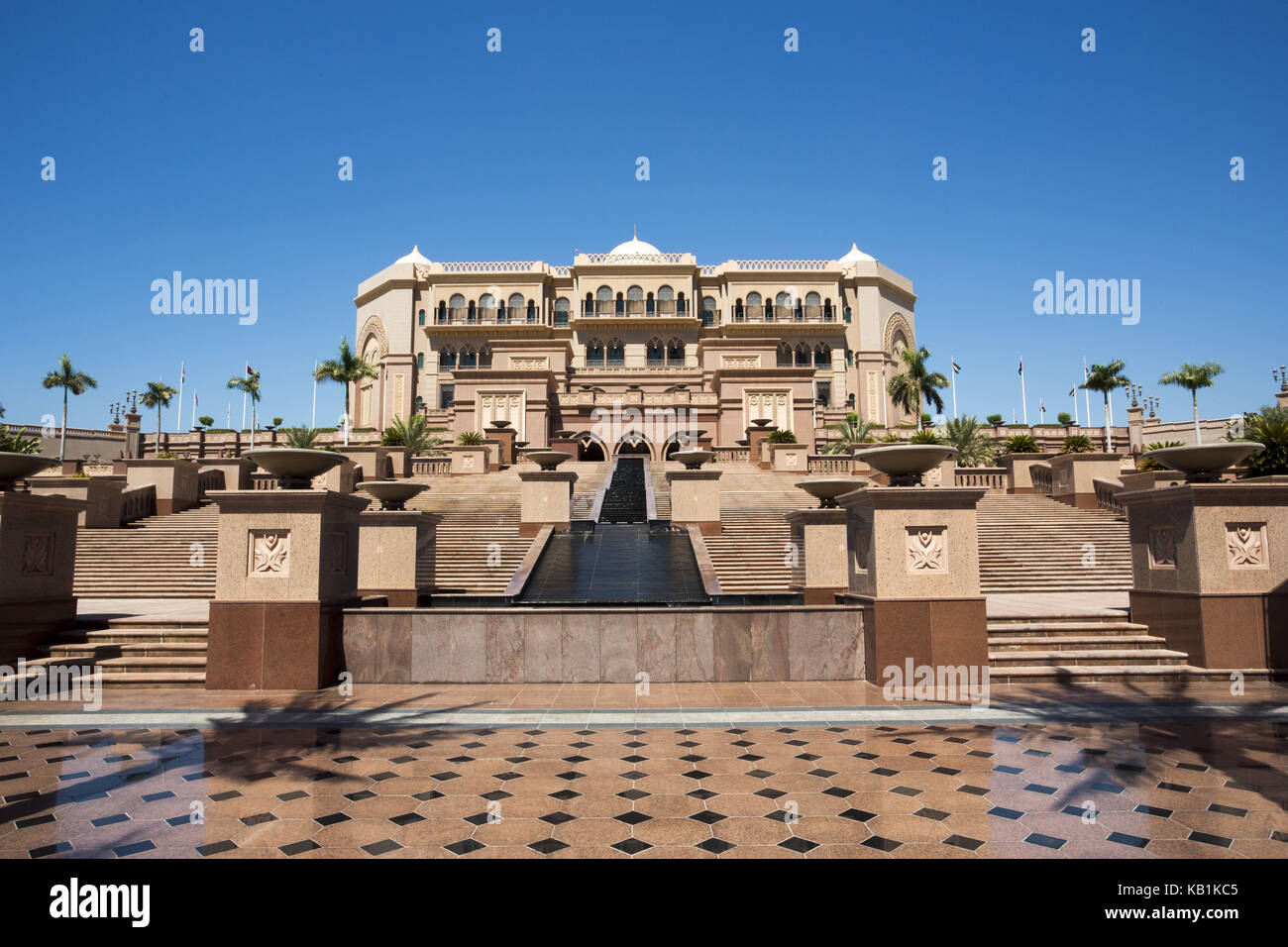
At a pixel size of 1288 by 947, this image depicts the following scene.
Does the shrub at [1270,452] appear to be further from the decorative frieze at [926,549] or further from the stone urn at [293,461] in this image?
the stone urn at [293,461]

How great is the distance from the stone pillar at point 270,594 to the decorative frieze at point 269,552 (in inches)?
0.5

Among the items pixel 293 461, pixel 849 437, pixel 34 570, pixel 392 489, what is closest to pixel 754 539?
pixel 392 489

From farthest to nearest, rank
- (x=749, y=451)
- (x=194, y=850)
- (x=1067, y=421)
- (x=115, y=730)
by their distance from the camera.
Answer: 1. (x=1067, y=421)
2. (x=749, y=451)
3. (x=115, y=730)
4. (x=194, y=850)

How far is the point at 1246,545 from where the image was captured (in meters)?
9.72

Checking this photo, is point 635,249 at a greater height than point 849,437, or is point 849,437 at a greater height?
point 635,249

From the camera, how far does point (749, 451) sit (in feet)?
116

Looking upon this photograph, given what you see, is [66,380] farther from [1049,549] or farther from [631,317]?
[1049,549]

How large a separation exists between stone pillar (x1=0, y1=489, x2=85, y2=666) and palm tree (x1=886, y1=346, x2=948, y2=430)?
47434 millimetres

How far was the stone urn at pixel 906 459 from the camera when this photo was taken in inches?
364

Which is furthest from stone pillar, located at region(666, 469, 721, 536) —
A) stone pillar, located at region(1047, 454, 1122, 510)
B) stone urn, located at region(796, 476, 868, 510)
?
A: stone pillar, located at region(1047, 454, 1122, 510)

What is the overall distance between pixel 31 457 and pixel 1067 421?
5515cm

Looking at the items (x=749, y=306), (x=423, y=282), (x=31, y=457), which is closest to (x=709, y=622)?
(x=31, y=457)

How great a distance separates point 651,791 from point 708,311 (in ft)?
193
